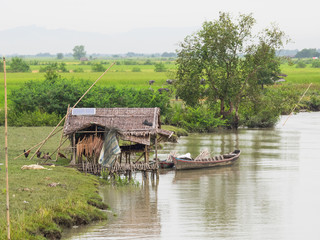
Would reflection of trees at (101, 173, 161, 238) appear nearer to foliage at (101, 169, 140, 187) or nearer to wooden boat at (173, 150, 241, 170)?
foliage at (101, 169, 140, 187)

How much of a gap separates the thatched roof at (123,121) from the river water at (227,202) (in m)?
1.60

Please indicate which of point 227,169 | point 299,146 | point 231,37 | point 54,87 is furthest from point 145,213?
point 231,37

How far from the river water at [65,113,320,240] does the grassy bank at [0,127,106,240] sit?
49cm

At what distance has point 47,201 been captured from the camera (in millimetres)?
14852

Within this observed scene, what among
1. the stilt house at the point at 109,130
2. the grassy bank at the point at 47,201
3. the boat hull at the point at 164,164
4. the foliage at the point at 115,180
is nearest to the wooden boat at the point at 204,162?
the boat hull at the point at 164,164

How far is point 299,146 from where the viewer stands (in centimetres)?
3109

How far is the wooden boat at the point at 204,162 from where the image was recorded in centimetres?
2249

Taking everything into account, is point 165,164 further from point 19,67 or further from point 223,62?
point 19,67

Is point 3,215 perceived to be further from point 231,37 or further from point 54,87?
point 231,37

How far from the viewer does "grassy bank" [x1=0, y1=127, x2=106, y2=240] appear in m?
12.8

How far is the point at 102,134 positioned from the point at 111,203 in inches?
164

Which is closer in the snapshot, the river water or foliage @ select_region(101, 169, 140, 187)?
the river water

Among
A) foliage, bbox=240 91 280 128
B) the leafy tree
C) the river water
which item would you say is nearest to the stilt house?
the river water

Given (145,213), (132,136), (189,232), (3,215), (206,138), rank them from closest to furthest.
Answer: (3,215), (189,232), (145,213), (132,136), (206,138)
